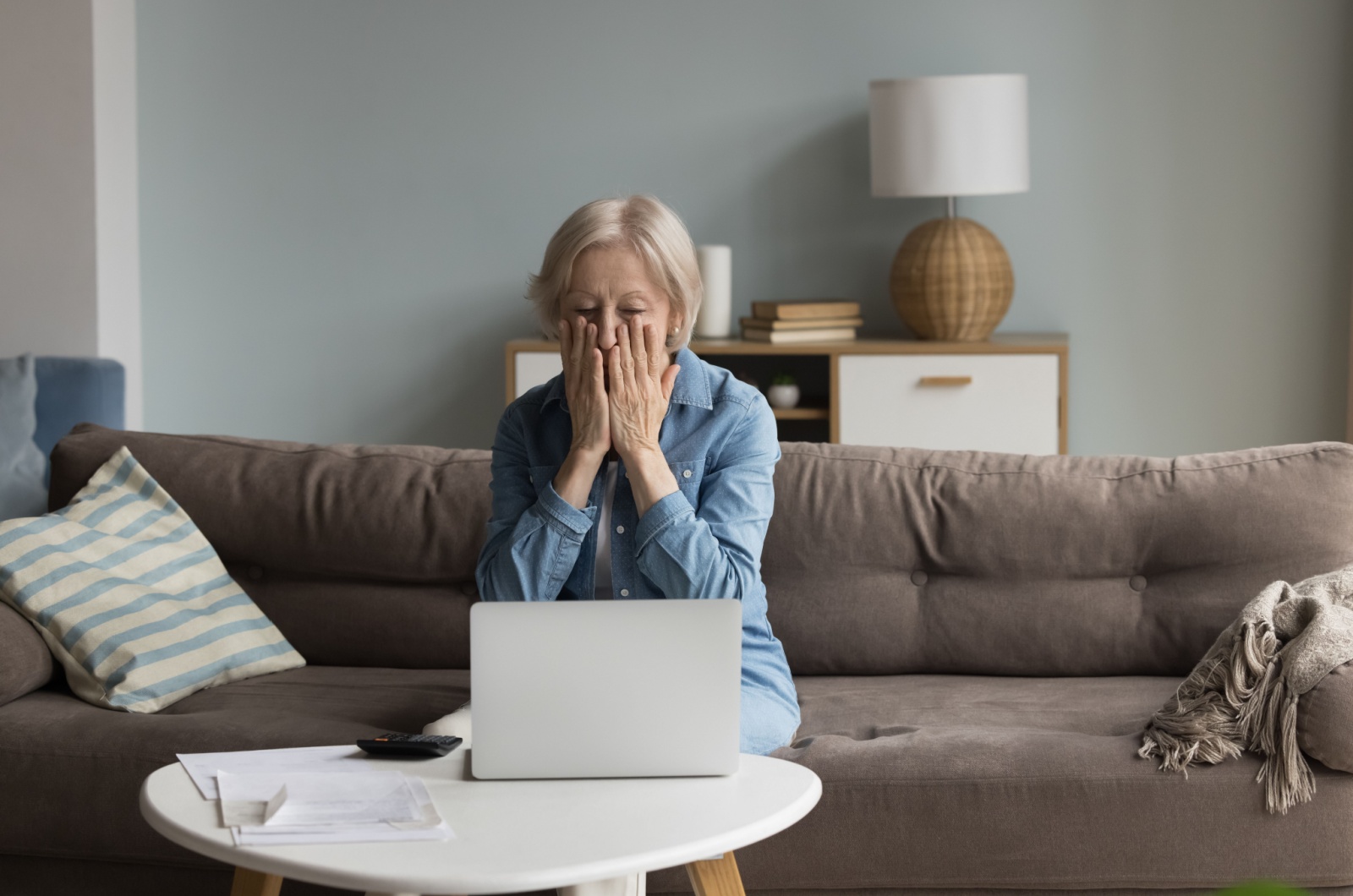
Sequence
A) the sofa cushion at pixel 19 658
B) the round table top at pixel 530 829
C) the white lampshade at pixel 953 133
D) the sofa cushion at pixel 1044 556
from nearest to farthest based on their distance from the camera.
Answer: the round table top at pixel 530 829 < the sofa cushion at pixel 19 658 < the sofa cushion at pixel 1044 556 < the white lampshade at pixel 953 133

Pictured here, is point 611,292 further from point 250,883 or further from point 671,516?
point 250,883

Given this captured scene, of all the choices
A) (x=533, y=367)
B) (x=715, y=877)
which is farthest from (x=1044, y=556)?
(x=533, y=367)

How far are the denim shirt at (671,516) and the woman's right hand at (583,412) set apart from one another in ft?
0.08

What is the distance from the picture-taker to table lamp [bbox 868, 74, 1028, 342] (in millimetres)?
3395

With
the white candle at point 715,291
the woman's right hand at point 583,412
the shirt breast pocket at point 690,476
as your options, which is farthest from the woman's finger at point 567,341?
the white candle at point 715,291

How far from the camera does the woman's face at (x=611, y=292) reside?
180cm

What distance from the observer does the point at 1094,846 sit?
5.57 feet

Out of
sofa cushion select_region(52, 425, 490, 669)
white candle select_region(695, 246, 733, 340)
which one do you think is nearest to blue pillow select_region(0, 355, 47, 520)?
sofa cushion select_region(52, 425, 490, 669)

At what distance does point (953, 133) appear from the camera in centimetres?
340

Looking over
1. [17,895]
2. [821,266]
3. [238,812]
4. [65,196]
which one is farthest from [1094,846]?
[65,196]

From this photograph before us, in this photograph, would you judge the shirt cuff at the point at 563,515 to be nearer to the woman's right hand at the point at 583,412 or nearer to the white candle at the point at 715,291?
the woman's right hand at the point at 583,412

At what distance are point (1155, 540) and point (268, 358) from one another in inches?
107

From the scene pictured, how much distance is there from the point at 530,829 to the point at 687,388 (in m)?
0.81

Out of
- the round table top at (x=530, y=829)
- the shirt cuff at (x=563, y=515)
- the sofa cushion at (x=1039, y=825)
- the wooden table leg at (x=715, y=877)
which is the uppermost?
the shirt cuff at (x=563, y=515)
